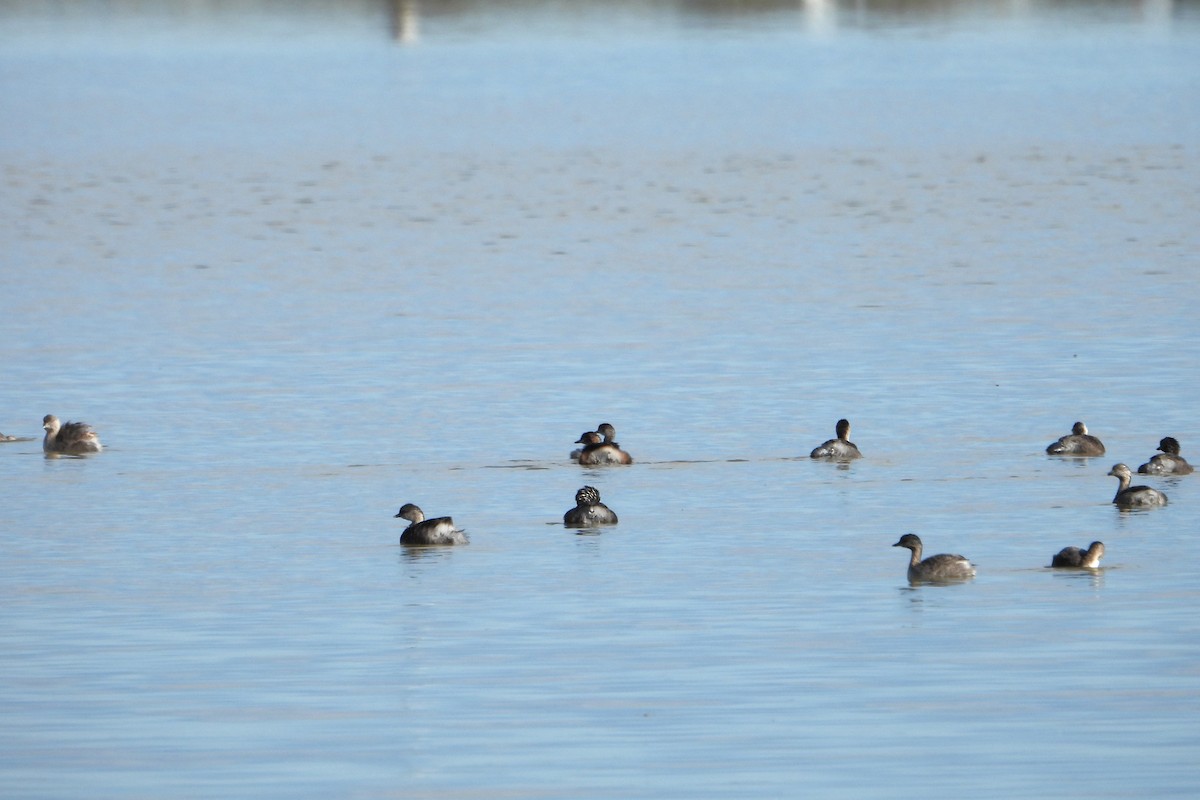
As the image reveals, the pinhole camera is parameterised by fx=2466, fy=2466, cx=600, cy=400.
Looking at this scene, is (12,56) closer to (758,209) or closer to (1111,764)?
(758,209)

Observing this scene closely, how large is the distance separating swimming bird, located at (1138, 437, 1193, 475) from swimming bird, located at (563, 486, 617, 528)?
470cm

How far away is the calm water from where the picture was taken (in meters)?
13.5

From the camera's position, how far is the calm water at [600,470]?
13.5m

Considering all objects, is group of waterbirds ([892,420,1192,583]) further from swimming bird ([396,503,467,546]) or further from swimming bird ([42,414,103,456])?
swimming bird ([42,414,103,456])

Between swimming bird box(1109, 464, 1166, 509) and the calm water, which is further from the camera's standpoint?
swimming bird box(1109, 464, 1166, 509)

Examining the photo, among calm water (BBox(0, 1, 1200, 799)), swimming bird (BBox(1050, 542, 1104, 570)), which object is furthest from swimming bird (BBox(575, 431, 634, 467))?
swimming bird (BBox(1050, 542, 1104, 570))

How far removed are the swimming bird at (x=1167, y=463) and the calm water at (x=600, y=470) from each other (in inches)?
6.4

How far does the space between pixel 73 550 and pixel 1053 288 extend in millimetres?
19323

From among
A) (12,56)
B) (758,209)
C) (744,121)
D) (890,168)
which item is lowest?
(758,209)

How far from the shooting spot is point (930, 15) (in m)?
131

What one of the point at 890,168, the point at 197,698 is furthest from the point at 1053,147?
the point at 197,698

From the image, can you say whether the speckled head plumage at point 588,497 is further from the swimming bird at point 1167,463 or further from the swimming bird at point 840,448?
the swimming bird at point 1167,463

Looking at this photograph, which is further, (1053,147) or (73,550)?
(1053,147)

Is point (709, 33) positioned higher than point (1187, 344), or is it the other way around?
point (709, 33)
